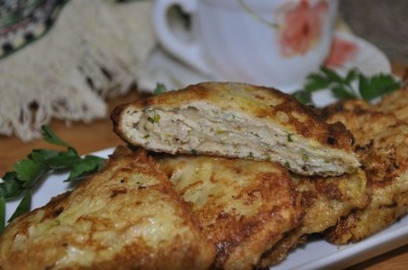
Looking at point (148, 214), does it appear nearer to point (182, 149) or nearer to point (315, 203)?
point (182, 149)

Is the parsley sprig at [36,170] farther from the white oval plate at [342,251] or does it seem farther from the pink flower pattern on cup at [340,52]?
the pink flower pattern on cup at [340,52]

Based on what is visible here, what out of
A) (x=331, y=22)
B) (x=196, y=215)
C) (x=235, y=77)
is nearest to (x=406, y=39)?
(x=331, y=22)

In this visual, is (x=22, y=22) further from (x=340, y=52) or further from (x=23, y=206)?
(x=340, y=52)

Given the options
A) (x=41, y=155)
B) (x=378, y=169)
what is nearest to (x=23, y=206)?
(x=41, y=155)

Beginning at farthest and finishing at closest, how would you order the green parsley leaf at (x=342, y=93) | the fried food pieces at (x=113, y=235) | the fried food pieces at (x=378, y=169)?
the green parsley leaf at (x=342, y=93) < the fried food pieces at (x=378, y=169) < the fried food pieces at (x=113, y=235)

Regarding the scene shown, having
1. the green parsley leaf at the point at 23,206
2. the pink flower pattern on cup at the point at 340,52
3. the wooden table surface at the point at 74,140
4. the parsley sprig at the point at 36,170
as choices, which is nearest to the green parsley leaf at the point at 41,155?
the parsley sprig at the point at 36,170

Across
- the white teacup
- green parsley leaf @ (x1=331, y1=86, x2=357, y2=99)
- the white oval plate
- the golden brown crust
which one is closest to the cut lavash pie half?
the golden brown crust

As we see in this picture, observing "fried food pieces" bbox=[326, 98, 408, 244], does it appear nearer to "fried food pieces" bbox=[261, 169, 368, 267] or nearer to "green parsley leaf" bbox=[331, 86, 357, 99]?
"fried food pieces" bbox=[261, 169, 368, 267]
